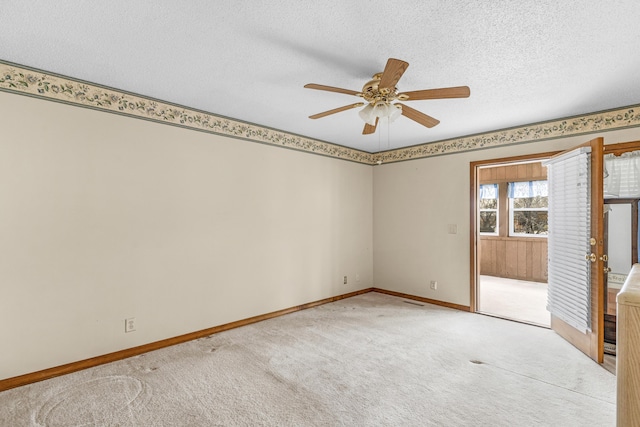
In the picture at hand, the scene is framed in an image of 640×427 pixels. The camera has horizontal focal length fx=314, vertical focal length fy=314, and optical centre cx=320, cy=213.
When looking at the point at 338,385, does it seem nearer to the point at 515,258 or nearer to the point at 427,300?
the point at 427,300

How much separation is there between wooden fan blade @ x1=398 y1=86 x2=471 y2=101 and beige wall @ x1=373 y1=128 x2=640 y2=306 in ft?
7.94

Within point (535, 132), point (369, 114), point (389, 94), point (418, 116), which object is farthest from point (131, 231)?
point (535, 132)

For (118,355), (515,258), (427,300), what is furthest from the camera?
(515,258)

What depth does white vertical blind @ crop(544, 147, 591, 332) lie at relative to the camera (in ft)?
9.67

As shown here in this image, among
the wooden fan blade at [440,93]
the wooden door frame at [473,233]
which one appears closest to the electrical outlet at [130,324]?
the wooden fan blade at [440,93]

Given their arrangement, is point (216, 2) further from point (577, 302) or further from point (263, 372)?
point (577, 302)

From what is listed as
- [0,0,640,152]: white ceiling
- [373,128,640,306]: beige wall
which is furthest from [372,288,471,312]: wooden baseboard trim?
[0,0,640,152]: white ceiling

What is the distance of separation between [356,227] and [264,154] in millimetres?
2087

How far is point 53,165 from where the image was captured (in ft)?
8.39

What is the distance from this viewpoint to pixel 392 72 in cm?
189

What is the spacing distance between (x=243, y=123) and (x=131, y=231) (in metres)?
1.74

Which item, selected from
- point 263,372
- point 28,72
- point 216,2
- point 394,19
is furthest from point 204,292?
point 394,19

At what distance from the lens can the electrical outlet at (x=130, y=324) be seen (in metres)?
2.90

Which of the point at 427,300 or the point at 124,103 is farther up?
the point at 124,103
